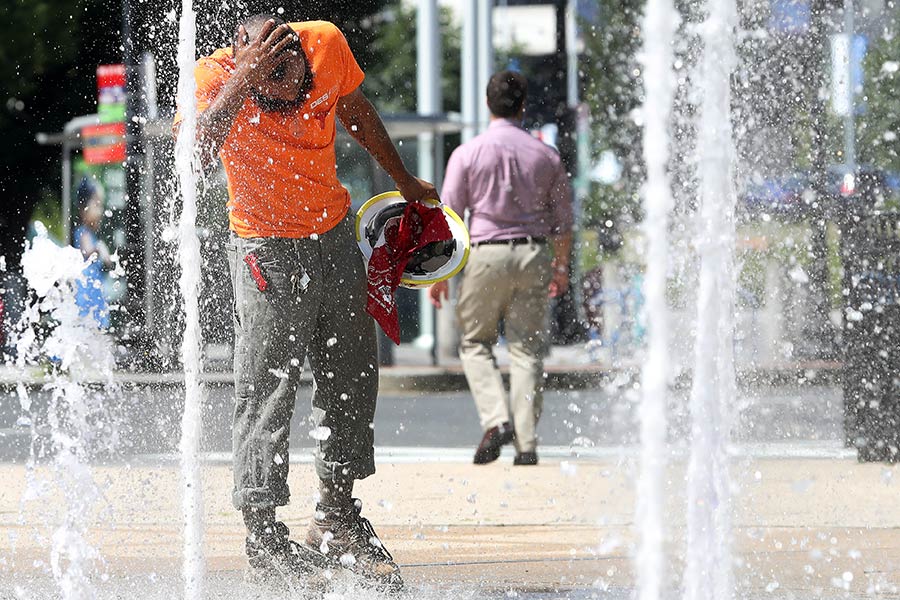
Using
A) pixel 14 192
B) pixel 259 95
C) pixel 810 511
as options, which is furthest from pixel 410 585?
pixel 14 192

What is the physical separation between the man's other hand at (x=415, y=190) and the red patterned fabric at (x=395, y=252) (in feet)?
0.07

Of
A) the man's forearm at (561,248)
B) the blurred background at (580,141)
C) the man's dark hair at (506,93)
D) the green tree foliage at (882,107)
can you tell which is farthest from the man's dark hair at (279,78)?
the green tree foliage at (882,107)

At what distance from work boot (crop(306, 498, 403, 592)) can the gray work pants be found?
4.8 inches

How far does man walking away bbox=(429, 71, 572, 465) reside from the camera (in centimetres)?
758

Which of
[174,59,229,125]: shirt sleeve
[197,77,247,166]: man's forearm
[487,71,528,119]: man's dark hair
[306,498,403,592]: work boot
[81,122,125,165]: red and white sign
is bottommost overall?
[306,498,403,592]: work boot

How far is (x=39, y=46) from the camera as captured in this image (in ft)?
76.8

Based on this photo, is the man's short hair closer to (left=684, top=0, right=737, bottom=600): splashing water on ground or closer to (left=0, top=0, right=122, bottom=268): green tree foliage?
(left=684, top=0, right=737, bottom=600): splashing water on ground

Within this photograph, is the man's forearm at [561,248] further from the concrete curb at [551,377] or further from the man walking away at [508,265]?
the concrete curb at [551,377]

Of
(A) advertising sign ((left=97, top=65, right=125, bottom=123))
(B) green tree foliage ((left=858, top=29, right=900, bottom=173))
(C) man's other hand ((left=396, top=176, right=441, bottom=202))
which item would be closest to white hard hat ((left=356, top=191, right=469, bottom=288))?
(C) man's other hand ((left=396, top=176, right=441, bottom=202))

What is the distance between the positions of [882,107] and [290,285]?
15.0 metres

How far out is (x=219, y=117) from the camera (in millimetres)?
4340

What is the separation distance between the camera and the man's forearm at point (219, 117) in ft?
14.2

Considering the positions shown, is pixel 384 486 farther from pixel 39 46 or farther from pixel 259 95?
pixel 39 46

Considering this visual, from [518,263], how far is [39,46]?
17411 millimetres
